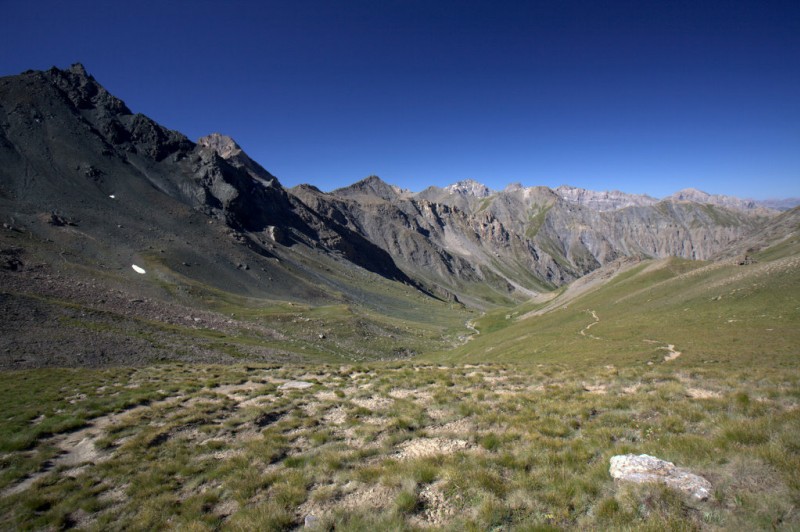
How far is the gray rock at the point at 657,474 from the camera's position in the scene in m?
6.96

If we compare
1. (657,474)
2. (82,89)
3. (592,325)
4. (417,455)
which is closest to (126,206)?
(82,89)

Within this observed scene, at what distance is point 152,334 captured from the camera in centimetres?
4841

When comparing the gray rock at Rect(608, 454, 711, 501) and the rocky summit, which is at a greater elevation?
the rocky summit

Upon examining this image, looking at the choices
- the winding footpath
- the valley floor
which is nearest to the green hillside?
the winding footpath

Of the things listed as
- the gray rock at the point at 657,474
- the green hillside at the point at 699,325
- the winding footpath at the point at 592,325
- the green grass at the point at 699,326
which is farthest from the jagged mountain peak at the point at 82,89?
the gray rock at the point at 657,474

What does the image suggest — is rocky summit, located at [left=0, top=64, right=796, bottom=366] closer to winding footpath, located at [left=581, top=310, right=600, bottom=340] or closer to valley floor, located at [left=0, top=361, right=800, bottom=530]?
winding footpath, located at [left=581, top=310, right=600, bottom=340]

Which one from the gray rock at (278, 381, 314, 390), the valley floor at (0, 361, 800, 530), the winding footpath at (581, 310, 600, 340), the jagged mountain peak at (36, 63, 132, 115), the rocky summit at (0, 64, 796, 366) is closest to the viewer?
the valley floor at (0, 361, 800, 530)

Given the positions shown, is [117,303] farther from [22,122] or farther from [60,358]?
[22,122]

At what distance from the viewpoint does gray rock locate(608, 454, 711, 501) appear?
6.96 m

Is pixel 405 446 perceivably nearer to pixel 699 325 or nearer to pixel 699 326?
pixel 699 326

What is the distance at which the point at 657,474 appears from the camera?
7633 millimetres

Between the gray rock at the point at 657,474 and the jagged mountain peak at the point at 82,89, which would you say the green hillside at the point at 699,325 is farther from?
the jagged mountain peak at the point at 82,89

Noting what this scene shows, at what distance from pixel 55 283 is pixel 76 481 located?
67101 mm

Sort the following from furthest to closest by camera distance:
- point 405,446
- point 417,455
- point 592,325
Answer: point 592,325, point 405,446, point 417,455
